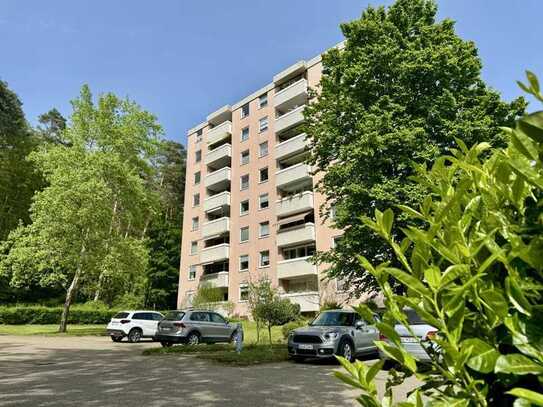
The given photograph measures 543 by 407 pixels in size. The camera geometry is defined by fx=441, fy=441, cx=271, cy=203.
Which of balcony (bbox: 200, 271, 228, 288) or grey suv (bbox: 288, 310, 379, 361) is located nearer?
grey suv (bbox: 288, 310, 379, 361)

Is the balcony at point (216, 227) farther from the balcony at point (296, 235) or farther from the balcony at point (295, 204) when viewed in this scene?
the balcony at point (296, 235)

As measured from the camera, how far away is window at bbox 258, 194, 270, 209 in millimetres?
38875

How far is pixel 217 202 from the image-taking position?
43281 mm

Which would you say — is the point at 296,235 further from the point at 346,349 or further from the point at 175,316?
the point at 346,349

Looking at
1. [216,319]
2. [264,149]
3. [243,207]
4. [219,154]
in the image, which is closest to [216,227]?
[243,207]

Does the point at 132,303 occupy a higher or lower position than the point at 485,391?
higher

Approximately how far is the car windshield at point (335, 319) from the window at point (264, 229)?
22191 millimetres

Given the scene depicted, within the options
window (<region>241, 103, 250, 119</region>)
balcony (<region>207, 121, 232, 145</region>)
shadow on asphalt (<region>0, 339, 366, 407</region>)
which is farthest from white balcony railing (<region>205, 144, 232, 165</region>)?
shadow on asphalt (<region>0, 339, 366, 407</region>)

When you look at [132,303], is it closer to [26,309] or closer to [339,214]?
[26,309]

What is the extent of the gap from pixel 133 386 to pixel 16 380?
9.47ft

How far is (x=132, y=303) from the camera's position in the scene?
47219 millimetres

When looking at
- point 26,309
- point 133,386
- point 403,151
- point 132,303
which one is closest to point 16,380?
point 133,386

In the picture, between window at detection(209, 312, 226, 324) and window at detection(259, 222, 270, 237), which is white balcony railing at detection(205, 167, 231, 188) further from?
window at detection(209, 312, 226, 324)

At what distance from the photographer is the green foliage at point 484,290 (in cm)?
112
